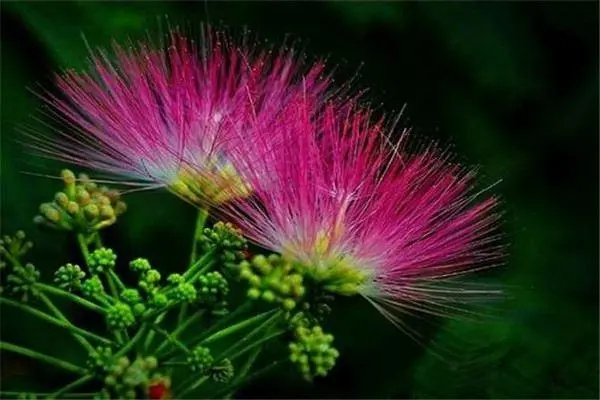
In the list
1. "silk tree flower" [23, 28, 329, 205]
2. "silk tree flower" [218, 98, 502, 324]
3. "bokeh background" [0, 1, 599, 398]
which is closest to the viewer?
"silk tree flower" [218, 98, 502, 324]

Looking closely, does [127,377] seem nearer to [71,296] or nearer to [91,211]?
[71,296]

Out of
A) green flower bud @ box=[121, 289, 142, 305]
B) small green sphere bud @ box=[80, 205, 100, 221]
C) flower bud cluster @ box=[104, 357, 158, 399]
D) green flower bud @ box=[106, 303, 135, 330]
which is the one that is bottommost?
flower bud cluster @ box=[104, 357, 158, 399]

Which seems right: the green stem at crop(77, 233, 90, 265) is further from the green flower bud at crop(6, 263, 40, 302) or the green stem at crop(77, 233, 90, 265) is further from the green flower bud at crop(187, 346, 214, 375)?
the green flower bud at crop(187, 346, 214, 375)

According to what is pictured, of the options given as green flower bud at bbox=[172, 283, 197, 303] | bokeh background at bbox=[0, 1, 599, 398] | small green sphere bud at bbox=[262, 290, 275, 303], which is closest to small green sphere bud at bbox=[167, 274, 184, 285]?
green flower bud at bbox=[172, 283, 197, 303]

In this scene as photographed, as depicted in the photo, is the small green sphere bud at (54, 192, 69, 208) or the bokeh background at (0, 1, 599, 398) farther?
the bokeh background at (0, 1, 599, 398)

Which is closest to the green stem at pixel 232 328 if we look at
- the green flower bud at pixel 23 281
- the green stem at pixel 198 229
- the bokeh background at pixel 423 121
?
the green stem at pixel 198 229

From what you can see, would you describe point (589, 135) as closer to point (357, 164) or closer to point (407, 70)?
point (407, 70)

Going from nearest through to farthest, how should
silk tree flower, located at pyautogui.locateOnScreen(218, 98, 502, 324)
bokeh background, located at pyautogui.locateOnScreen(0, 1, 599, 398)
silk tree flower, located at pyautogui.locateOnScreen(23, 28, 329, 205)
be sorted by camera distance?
silk tree flower, located at pyautogui.locateOnScreen(218, 98, 502, 324), silk tree flower, located at pyautogui.locateOnScreen(23, 28, 329, 205), bokeh background, located at pyautogui.locateOnScreen(0, 1, 599, 398)
